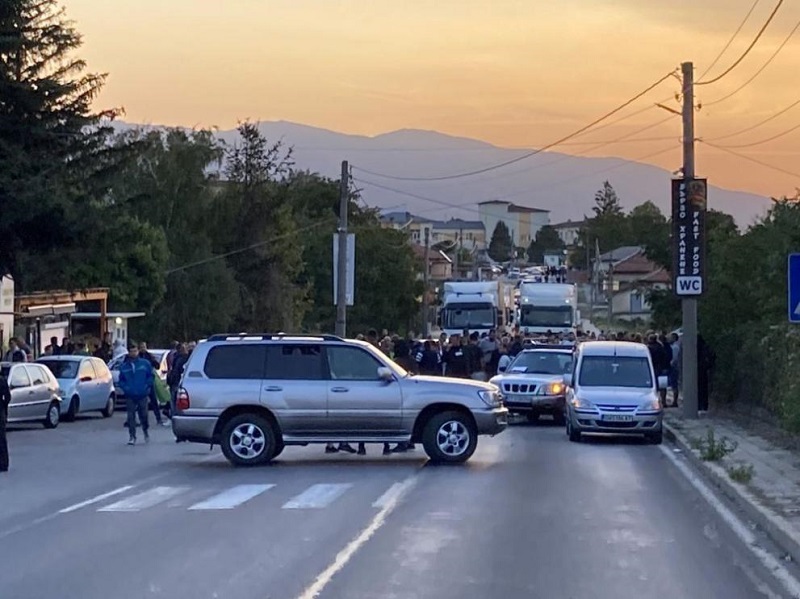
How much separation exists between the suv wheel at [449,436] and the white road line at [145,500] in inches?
167

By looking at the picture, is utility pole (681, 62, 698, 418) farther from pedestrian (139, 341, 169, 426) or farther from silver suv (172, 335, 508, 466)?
pedestrian (139, 341, 169, 426)

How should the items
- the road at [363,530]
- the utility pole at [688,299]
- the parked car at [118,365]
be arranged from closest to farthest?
the road at [363,530], the utility pole at [688,299], the parked car at [118,365]

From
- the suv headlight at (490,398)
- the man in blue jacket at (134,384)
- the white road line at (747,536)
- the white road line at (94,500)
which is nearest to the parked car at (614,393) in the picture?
the white road line at (747,536)

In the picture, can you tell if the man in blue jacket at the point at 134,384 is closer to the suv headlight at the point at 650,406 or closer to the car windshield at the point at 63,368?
the car windshield at the point at 63,368

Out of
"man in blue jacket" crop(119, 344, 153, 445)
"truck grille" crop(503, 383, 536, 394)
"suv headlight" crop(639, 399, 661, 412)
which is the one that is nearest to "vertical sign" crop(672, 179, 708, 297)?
"truck grille" crop(503, 383, 536, 394)

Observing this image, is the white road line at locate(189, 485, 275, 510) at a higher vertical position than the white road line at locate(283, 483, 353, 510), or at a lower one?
lower

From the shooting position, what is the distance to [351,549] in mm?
12633

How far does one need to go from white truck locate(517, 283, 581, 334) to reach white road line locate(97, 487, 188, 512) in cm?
3467

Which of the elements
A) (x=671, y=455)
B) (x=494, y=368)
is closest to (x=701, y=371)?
(x=494, y=368)

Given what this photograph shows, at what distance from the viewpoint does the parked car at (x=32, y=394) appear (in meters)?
28.3

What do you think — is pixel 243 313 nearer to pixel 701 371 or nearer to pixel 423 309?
pixel 423 309

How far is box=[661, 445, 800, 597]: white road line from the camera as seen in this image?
11195 mm

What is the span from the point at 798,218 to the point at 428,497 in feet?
38.7

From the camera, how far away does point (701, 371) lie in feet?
107
